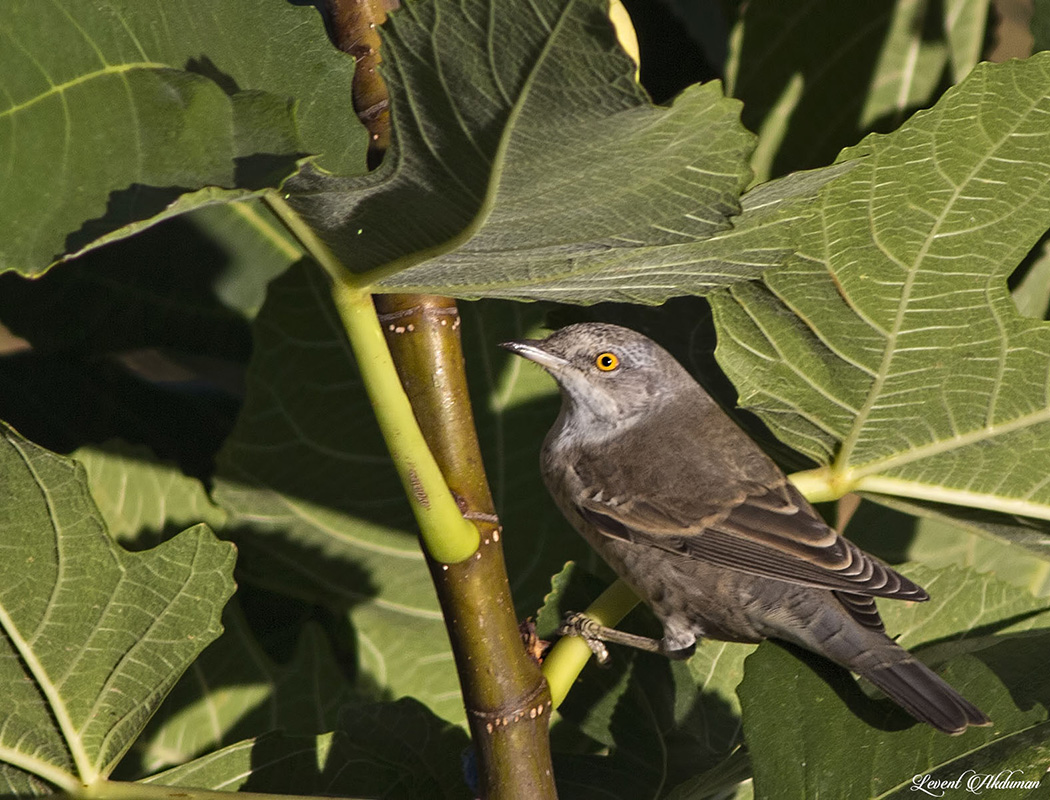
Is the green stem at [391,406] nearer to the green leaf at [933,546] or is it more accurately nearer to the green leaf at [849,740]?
the green leaf at [849,740]

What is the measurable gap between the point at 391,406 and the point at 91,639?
64 cm

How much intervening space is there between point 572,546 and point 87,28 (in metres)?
1.70

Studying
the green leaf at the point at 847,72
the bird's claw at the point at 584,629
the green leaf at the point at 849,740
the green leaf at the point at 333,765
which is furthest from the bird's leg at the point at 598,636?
the green leaf at the point at 847,72

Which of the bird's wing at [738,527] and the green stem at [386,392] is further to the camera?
the bird's wing at [738,527]

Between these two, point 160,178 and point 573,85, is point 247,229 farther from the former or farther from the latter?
point 573,85

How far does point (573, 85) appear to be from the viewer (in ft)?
3.47

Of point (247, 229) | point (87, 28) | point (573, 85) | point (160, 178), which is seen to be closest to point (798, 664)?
point (573, 85)

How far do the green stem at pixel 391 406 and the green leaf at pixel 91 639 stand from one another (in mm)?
403

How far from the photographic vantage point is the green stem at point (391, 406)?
1.35m

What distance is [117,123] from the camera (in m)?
1.12

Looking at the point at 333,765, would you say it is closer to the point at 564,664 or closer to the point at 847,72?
the point at 564,664

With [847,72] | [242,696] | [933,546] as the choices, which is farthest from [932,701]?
[847,72]

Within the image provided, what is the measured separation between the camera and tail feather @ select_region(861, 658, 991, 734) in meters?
1.57

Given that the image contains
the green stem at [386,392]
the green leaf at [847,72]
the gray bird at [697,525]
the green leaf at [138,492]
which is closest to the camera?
the green stem at [386,392]
